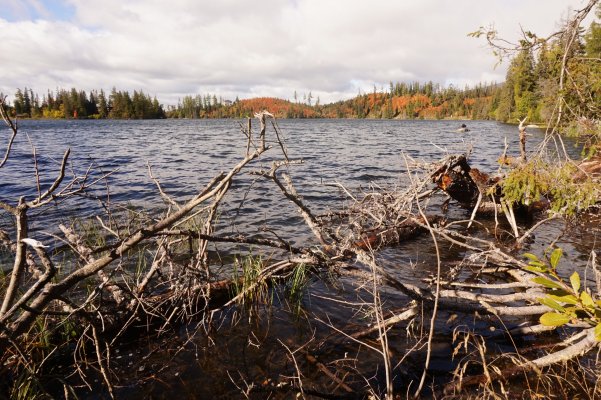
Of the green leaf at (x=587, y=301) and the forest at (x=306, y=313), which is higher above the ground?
the green leaf at (x=587, y=301)

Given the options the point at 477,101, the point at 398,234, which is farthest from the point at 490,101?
the point at 398,234

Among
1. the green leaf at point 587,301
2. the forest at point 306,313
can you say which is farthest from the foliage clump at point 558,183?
the green leaf at point 587,301

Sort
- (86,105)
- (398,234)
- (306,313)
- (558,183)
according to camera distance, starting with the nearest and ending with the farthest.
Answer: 1. (558,183)
2. (306,313)
3. (398,234)
4. (86,105)

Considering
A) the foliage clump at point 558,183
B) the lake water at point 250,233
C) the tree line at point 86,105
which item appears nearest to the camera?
the lake water at point 250,233

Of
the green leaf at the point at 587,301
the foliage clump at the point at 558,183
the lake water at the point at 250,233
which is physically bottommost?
the lake water at the point at 250,233

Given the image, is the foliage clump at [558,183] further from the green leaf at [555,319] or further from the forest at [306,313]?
the green leaf at [555,319]

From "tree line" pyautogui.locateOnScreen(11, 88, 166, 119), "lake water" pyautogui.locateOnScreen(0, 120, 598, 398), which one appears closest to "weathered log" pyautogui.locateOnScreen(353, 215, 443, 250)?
"lake water" pyautogui.locateOnScreen(0, 120, 598, 398)

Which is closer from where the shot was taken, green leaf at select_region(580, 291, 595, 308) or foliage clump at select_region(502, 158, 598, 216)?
green leaf at select_region(580, 291, 595, 308)

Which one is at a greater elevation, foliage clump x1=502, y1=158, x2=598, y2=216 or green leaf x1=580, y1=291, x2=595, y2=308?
foliage clump x1=502, y1=158, x2=598, y2=216

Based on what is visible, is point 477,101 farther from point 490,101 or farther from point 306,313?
point 306,313

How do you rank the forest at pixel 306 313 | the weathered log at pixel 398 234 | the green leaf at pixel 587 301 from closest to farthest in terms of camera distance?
the green leaf at pixel 587 301 < the forest at pixel 306 313 < the weathered log at pixel 398 234

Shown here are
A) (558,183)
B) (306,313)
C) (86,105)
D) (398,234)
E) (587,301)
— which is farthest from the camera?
(86,105)

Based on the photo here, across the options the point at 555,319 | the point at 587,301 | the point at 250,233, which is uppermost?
the point at 587,301

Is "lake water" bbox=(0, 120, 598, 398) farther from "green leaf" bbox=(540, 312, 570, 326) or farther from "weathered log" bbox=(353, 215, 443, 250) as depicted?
"green leaf" bbox=(540, 312, 570, 326)
